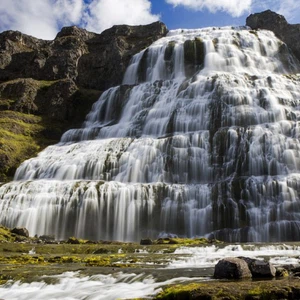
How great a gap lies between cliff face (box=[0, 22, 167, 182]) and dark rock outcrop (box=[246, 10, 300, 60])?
63.4ft

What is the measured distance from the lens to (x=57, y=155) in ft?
161

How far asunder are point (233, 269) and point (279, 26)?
75519 millimetres

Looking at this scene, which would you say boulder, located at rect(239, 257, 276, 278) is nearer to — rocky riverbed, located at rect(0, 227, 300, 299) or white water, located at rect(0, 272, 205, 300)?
rocky riverbed, located at rect(0, 227, 300, 299)

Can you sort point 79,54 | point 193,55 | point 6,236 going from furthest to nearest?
1. point 79,54
2. point 193,55
3. point 6,236

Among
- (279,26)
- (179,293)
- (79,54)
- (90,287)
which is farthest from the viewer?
(79,54)

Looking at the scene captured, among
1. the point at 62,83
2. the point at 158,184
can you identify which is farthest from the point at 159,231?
the point at 62,83

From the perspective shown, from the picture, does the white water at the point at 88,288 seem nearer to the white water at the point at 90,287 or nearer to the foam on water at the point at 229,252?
the white water at the point at 90,287

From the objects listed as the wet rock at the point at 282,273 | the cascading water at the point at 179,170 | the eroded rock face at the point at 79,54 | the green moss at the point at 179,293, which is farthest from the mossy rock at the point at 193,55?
the green moss at the point at 179,293

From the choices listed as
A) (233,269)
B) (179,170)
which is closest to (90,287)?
(233,269)

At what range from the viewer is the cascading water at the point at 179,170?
3419 centimetres

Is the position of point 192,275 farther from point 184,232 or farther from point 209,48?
point 209,48

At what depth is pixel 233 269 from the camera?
1276 cm

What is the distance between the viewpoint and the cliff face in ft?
196

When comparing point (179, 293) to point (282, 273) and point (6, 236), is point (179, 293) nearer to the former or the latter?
point (282, 273)
